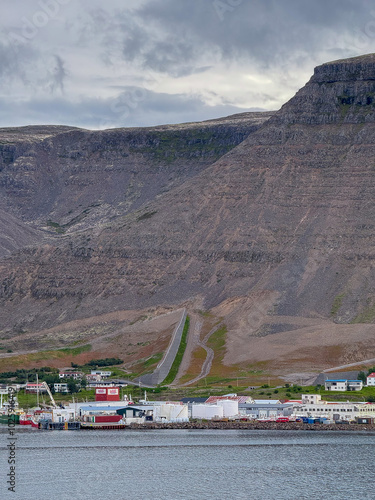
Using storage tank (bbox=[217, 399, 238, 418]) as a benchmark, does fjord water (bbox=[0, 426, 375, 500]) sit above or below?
below

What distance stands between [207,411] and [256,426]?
972cm

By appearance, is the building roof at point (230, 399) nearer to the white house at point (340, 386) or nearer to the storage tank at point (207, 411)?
the storage tank at point (207, 411)

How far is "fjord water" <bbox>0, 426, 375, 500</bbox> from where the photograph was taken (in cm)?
11162

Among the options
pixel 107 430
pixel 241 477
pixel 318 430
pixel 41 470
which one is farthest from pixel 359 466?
pixel 107 430

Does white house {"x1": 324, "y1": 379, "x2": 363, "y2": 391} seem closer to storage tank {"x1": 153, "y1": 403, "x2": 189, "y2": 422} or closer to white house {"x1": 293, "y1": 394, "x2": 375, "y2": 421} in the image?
white house {"x1": 293, "y1": 394, "x2": 375, "y2": 421}

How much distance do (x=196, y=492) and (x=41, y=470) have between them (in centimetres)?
1995

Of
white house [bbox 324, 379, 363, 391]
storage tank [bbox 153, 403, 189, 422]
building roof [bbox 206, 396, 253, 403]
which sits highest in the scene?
white house [bbox 324, 379, 363, 391]

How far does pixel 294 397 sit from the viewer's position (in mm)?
193125

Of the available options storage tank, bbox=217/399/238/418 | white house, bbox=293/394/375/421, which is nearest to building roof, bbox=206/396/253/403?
storage tank, bbox=217/399/238/418

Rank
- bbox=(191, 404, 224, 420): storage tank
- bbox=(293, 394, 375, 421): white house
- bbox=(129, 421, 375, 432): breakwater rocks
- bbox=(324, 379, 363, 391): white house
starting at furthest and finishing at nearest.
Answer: bbox=(324, 379, 363, 391): white house, bbox=(191, 404, 224, 420): storage tank, bbox=(293, 394, 375, 421): white house, bbox=(129, 421, 375, 432): breakwater rocks

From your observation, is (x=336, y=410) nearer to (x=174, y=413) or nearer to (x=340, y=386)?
(x=340, y=386)

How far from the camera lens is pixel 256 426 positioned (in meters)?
174

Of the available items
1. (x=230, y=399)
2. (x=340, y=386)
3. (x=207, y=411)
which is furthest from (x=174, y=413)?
(x=340, y=386)

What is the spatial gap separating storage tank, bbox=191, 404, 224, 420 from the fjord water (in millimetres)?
13785
